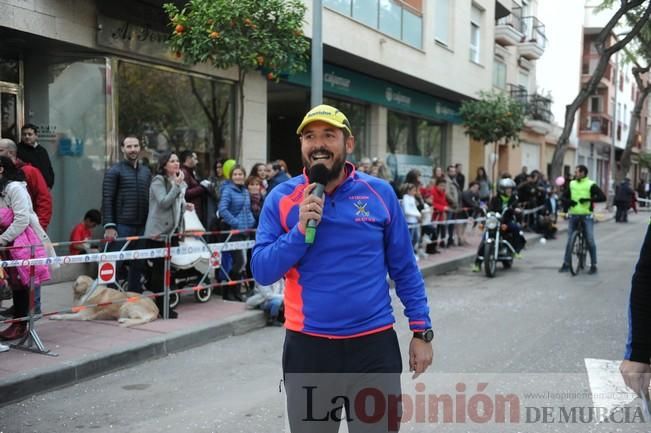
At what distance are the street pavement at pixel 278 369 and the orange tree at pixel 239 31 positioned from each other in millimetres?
3713

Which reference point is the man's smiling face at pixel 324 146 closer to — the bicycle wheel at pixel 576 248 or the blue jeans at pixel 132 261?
the blue jeans at pixel 132 261

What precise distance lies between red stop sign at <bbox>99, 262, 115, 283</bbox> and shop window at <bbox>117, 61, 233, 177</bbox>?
444cm

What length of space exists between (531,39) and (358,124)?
16.1 m

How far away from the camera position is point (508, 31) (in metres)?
26.8

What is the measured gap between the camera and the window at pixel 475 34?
22.7 meters

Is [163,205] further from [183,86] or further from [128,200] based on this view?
[183,86]

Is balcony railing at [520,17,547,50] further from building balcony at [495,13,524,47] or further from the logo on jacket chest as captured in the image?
the logo on jacket chest

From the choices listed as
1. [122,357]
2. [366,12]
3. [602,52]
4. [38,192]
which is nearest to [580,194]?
[366,12]

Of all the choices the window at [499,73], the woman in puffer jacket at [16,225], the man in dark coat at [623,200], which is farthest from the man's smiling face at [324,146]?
the man in dark coat at [623,200]

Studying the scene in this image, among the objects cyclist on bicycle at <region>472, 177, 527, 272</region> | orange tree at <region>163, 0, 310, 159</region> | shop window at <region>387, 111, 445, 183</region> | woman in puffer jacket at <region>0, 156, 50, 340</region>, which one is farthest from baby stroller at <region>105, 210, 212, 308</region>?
shop window at <region>387, 111, 445, 183</region>

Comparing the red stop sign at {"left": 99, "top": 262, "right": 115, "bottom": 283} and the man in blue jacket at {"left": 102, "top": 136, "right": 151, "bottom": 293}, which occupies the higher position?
the man in blue jacket at {"left": 102, "top": 136, "right": 151, "bottom": 293}

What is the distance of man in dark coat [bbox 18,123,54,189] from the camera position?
8.16 meters

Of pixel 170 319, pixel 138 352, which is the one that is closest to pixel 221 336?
pixel 170 319

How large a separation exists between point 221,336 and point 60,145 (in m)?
4.97
